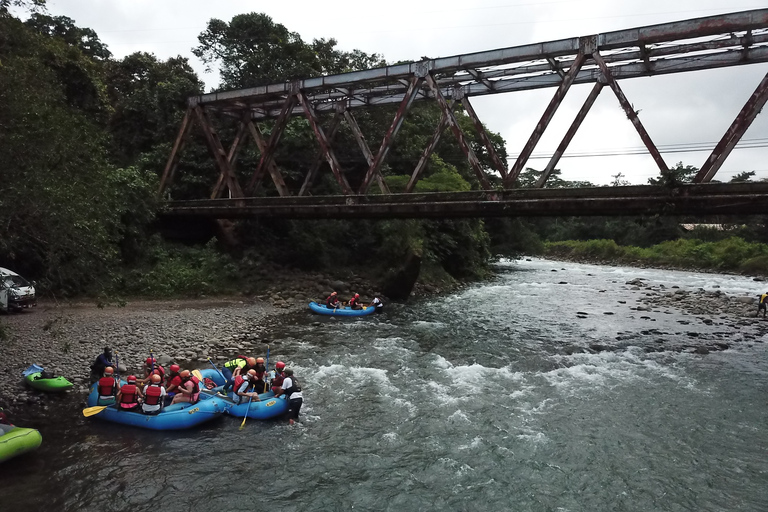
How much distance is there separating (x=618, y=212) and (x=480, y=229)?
23.1 m

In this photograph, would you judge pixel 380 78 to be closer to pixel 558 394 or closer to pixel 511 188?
pixel 511 188

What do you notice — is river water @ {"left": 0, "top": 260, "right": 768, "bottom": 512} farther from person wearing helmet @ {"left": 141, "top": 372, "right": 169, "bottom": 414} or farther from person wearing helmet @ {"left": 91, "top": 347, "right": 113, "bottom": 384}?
person wearing helmet @ {"left": 91, "top": 347, "right": 113, "bottom": 384}

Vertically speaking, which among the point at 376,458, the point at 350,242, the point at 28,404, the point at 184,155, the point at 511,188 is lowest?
the point at 376,458

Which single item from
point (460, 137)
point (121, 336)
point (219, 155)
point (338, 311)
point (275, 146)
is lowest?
point (338, 311)

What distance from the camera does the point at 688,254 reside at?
5194cm

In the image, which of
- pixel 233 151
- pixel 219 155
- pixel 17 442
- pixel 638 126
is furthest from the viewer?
pixel 233 151

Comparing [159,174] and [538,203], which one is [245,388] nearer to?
[538,203]

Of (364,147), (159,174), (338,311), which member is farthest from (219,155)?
(338,311)

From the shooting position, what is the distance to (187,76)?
36.5 meters

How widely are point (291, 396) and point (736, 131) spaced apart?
528 inches

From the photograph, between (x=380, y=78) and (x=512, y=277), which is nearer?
(x=380, y=78)

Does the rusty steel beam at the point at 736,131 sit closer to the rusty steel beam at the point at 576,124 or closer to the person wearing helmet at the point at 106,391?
the rusty steel beam at the point at 576,124

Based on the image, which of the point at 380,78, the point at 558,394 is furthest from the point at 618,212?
the point at 380,78

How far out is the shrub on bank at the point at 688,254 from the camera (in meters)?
45.4
